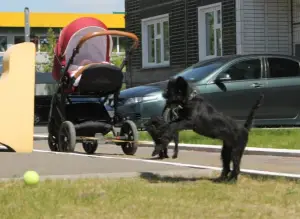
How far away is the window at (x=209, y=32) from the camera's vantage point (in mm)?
22797

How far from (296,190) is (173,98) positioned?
1.65 meters

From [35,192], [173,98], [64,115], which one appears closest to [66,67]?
[64,115]

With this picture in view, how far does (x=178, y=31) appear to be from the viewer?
24453mm

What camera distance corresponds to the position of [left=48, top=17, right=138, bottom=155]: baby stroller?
34.2 feet

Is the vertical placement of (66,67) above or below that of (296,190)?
above

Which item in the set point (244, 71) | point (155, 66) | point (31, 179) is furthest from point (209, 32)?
point (31, 179)

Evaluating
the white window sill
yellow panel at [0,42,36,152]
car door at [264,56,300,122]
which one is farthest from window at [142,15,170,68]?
yellow panel at [0,42,36,152]

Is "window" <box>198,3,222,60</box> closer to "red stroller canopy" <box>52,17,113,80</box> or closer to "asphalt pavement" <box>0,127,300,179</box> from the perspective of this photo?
"red stroller canopy" <box>52,17,113,80</box>

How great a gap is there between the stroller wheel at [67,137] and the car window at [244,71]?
4.28m

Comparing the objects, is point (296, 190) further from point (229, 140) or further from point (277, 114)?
point (277, 114)

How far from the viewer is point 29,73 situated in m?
11.1

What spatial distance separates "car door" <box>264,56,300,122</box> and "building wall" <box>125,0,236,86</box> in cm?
668

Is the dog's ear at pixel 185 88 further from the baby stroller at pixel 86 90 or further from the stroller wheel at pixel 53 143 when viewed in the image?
the stroller wheel at pixel 53 143

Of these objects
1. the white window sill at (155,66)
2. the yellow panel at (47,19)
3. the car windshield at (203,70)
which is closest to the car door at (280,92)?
the car windshield at (203,70)
